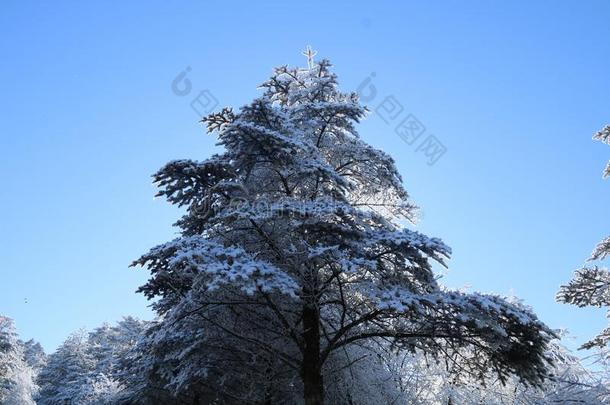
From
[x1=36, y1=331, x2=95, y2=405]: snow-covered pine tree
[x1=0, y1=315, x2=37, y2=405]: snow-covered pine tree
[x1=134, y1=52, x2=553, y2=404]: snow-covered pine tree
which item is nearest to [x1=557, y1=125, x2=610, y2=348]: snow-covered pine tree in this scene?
[x1=134, y1=52, x2=553, y2=404]: snow-covered pine tree

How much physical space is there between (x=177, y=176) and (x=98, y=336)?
40274mm

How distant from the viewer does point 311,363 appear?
32.3 feet

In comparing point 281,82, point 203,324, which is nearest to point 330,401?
point 203,324

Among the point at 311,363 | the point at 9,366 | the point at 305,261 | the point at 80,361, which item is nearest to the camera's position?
the point at 305,261

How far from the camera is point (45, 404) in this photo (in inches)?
1497

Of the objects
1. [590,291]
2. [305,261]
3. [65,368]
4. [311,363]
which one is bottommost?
[590,291]

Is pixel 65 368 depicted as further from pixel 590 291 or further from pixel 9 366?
pixel 590 291

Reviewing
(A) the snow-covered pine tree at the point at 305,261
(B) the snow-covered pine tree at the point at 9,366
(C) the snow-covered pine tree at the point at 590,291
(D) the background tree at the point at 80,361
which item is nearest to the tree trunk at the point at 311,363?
(A) the snow-covered pine tree at the point at 305,261

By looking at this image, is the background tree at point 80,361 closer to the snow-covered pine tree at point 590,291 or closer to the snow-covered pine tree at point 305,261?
the snow-covered pine tree at point 305,261

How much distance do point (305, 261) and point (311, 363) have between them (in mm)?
2316

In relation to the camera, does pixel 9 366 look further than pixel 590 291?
Yes

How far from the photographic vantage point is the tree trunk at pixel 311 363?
9.43 m

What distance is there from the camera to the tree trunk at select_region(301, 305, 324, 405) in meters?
9.43

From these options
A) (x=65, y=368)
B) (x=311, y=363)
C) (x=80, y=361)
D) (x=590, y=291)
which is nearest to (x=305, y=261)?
(x=311, y=363)
